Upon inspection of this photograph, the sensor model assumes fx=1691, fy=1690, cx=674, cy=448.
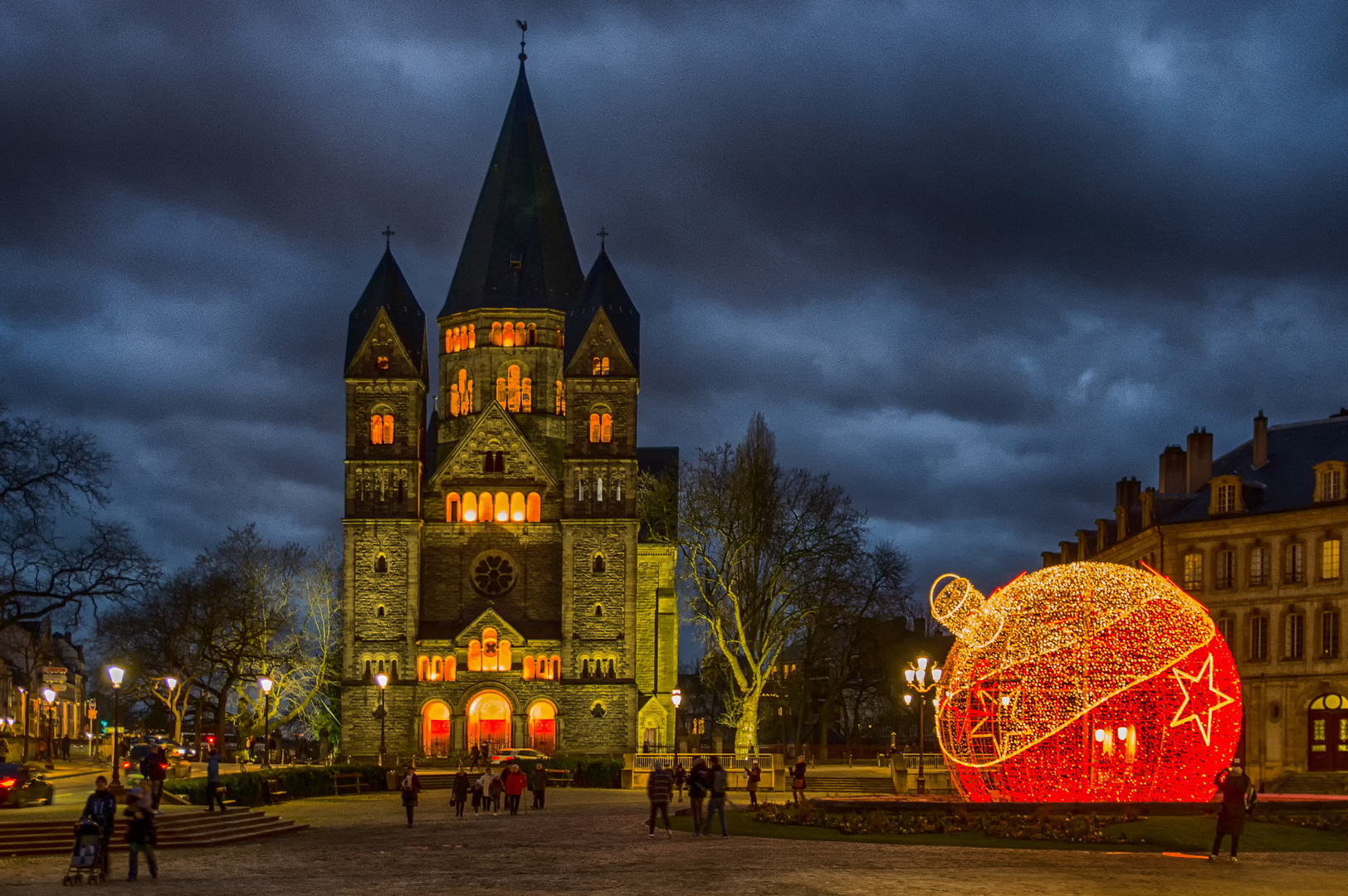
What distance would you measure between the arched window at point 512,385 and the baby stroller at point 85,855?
65.2 metres

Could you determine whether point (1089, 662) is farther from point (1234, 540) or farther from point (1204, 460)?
point (1204, 460)

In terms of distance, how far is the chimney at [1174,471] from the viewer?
75.2m

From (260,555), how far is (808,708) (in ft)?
120

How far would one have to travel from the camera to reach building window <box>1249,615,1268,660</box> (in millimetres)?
66938

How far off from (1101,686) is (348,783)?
98.8 ft

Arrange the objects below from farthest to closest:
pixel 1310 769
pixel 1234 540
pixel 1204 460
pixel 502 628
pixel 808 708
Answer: pixel 808 708 < pixel 502 628 < pixel 1204 460 < pixel 1234 540 < pixel 1310 769

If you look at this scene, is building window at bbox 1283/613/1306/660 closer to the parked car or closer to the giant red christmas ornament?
the giant red christmas ornament

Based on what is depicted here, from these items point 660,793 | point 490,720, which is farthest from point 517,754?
point 660,793

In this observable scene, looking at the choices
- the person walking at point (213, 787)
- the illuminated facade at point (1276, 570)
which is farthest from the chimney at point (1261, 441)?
the person walking at point (213, 787)

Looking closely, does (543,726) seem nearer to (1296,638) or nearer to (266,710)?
(266,710)

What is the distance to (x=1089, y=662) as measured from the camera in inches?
1403

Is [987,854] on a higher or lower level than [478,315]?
lower

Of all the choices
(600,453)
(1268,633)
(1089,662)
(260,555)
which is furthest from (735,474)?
(1089,662)

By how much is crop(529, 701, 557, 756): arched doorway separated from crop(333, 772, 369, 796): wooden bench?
25.9 m
